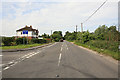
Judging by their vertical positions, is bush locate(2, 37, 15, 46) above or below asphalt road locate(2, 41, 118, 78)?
above

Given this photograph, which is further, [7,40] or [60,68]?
[7,40]

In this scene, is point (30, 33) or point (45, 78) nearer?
point (45, 78)

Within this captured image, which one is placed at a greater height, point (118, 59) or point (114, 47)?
point (114, 47)

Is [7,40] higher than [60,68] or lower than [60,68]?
higher

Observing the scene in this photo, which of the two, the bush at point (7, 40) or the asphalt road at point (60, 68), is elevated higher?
the bush at point (7, 40)

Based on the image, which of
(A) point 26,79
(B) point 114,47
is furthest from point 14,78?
(B) point 114,47

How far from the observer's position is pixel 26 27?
57.3 m

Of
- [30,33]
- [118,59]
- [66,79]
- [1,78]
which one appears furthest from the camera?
[30,33]

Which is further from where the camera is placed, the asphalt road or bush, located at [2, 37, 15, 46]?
bush, located at [2, 37, 15, 46]

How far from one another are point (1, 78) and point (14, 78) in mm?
673

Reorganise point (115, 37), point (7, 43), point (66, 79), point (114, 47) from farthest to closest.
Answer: point (7, 43), point (115, 37), point (114, 47), point (66, 79)

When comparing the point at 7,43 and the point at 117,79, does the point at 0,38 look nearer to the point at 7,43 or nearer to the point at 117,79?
the point at 7,43

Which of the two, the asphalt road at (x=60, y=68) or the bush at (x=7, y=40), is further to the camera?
the bush at (x=7, y=40)

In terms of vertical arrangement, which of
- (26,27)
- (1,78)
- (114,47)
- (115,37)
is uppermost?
(26,27)
